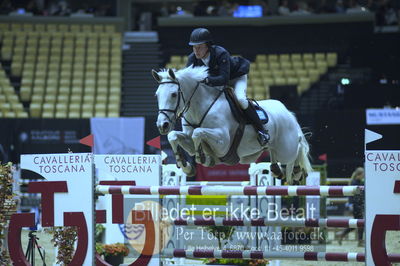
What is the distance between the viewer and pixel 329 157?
1400 cm

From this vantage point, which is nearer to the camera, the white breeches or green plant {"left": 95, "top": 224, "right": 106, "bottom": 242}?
the white breeches

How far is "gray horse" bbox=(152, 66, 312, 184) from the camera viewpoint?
6.13 metres

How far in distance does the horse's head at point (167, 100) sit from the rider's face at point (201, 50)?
0.42m

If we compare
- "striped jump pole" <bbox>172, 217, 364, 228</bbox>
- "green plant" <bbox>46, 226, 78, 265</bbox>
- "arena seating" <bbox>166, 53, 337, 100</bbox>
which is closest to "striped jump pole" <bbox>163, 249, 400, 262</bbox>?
"striped jump pole" <bbox>172, 217, 364, 228</bbox>

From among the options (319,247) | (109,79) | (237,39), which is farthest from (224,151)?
(237,39)

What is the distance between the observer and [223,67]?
653 cm

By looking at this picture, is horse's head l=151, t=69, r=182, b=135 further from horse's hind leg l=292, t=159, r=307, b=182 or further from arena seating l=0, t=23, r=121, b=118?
arena seating l=0, t=23, r=121, b=118

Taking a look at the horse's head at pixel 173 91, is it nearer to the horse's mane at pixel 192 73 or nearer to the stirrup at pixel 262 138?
the horse's mane at pixel 192 73

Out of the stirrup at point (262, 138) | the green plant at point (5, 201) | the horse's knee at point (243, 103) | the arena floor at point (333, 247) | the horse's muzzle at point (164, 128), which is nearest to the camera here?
the horse's muzzle at point (164, 128)

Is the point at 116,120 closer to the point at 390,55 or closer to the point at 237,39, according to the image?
the point at 237,39

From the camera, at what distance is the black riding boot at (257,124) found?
6736 mm

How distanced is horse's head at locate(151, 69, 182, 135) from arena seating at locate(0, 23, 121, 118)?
35.4 ft

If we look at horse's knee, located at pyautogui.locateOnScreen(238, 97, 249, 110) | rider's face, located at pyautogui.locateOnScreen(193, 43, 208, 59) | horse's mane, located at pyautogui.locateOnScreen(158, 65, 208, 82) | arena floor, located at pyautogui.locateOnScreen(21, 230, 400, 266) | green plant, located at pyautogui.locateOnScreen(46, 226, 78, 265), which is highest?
rider's face, located at pyautogui.locateOnScreen(193, 43, 208, 59)

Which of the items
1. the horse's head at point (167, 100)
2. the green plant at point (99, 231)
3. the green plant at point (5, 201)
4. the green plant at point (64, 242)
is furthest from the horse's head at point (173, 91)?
the green plant at point (99, 231)
